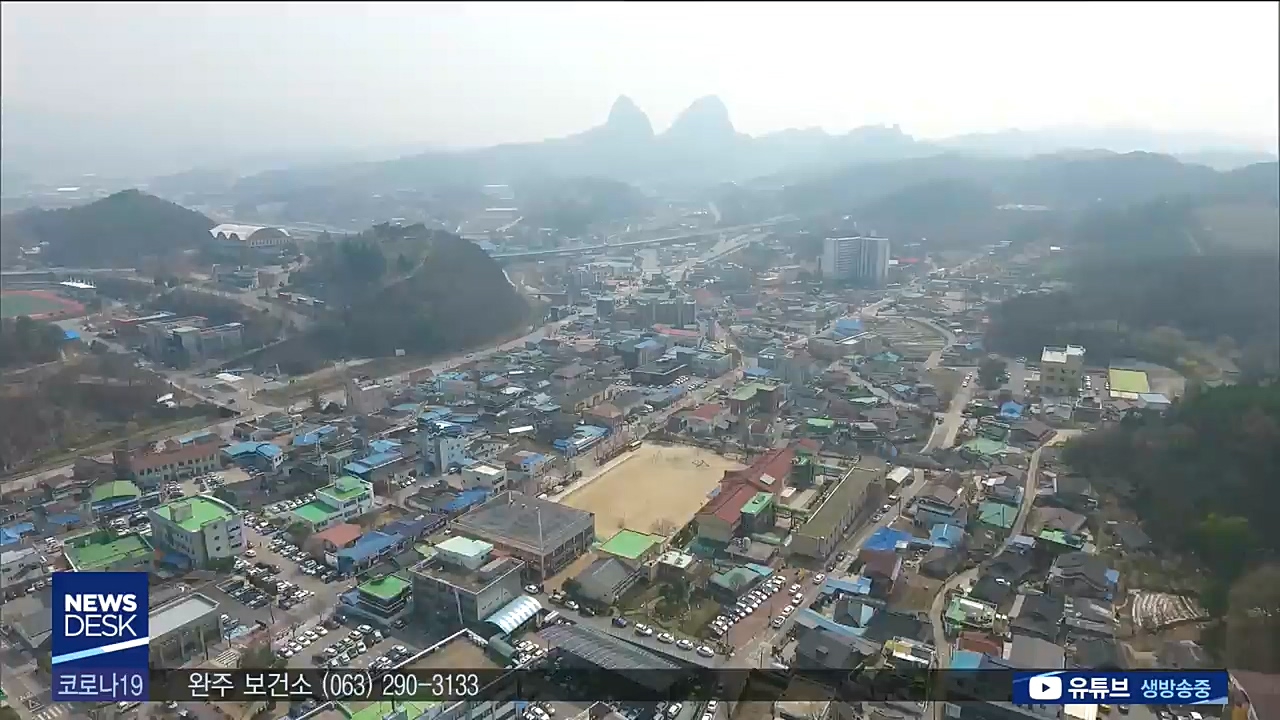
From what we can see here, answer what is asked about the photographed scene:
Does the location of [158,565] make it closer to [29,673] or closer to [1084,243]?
[29,673]

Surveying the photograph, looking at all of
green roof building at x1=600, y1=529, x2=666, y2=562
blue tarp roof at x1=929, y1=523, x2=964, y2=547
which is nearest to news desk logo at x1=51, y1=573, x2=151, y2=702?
green roof building at x1=600, y1=529, x2=666, y2=562

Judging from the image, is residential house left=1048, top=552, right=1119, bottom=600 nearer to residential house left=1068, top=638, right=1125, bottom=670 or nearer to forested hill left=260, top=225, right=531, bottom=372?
residential house left=1068, top=638, right=1125, bottom=670

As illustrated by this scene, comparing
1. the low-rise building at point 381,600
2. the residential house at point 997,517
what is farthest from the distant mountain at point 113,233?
the residential house at point 997,517

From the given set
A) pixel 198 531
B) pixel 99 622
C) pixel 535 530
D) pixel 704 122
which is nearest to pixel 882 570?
pixel 535 530

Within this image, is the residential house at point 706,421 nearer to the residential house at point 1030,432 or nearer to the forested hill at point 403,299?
the residential house at point 1030,432

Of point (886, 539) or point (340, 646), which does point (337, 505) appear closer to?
point (340, 646)

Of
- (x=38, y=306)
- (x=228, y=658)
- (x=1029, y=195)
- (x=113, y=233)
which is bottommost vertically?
(x=228, y=658)
